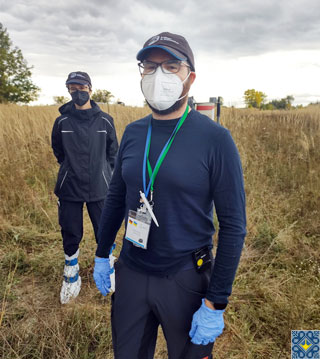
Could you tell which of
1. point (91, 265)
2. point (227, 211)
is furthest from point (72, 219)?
point (227, 211)

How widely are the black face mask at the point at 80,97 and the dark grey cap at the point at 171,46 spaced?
1.38 m

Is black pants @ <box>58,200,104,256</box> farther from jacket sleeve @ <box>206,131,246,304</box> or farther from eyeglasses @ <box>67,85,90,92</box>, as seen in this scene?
jacket sleeve @ <box>206,131,246,304</box>

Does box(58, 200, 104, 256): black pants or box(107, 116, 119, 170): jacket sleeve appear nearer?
box(58, 200, 104, 256): black pants

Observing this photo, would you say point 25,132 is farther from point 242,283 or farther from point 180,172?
point 180,172

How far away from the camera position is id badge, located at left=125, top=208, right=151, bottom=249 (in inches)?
48.9

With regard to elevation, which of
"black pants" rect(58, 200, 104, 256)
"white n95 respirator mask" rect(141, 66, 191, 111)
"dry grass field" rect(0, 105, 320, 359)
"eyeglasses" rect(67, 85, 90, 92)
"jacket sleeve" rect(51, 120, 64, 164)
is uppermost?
"eyeglasses" rect(67, 85, 90, 92)

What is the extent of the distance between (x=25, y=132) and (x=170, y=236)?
5.79 metres

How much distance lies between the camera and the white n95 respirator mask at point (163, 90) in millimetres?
1272

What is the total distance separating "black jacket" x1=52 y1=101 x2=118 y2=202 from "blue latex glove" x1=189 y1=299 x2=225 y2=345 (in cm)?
167

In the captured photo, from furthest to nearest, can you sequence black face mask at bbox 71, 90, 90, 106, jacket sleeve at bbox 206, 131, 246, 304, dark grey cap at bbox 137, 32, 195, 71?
black face mask at bbox 71, 90, 90, 106 → dark grey cap at bbox 137, 32, 195, 71 → jacket sleeve at bbox 206, 131, 246, 304

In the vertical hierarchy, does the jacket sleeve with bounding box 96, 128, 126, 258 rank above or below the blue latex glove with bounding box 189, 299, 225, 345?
above

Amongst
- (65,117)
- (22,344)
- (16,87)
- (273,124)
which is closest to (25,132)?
(65,117)

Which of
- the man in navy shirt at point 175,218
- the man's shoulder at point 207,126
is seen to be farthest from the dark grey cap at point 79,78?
the man's shoulder at point 207,126

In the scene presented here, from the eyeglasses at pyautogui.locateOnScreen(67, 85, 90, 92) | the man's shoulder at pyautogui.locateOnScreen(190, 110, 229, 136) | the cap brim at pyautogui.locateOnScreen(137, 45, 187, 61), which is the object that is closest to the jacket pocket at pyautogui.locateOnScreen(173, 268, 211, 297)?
the man's shoulder at pyautogui.locateOnScreen(190, 110, 229, 136)
